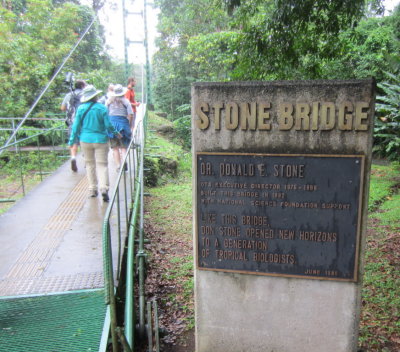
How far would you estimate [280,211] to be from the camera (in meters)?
2.74

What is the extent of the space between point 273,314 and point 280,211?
2.73 ft

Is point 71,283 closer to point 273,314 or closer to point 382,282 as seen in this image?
point 273,314

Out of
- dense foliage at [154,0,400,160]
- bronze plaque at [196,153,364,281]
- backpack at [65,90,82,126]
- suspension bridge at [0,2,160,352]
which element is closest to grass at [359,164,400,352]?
bronze plaque at [196,153,364,281]

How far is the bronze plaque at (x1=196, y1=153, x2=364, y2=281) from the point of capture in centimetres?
261

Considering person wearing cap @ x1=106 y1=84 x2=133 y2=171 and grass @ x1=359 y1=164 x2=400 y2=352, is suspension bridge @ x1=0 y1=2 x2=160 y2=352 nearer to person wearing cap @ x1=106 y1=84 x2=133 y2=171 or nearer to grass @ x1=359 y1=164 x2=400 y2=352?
person wearing cap @ x1=106 y1=84 x2=133 y2=171

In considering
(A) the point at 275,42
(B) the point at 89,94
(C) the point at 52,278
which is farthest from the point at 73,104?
(C) the point at 52,278

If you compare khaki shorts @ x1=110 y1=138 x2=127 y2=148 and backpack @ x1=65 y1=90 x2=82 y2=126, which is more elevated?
backpack @ x1=65 y1=90 x2=82 y2=126

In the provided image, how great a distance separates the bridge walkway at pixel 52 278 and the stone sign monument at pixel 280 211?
3.34 ft

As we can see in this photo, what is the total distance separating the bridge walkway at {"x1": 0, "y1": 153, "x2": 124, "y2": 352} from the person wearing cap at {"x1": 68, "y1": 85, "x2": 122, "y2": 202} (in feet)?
2.19

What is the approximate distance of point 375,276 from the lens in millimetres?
4504

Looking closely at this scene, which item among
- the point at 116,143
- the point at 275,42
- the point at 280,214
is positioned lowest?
the point at 280,214

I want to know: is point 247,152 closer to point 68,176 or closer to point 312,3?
point 312,3

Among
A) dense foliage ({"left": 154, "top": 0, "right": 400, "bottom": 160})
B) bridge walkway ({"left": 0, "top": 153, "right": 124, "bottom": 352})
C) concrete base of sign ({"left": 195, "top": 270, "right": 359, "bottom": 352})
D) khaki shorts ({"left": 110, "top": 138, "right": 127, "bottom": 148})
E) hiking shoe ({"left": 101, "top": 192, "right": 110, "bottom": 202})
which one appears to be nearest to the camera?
concrete base of sign ({"left": 195, "top": 270, "right": 359, "bottom": 352})

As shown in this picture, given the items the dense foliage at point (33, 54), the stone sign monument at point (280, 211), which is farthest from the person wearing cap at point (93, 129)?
the dense foliage at point (33, 54)
